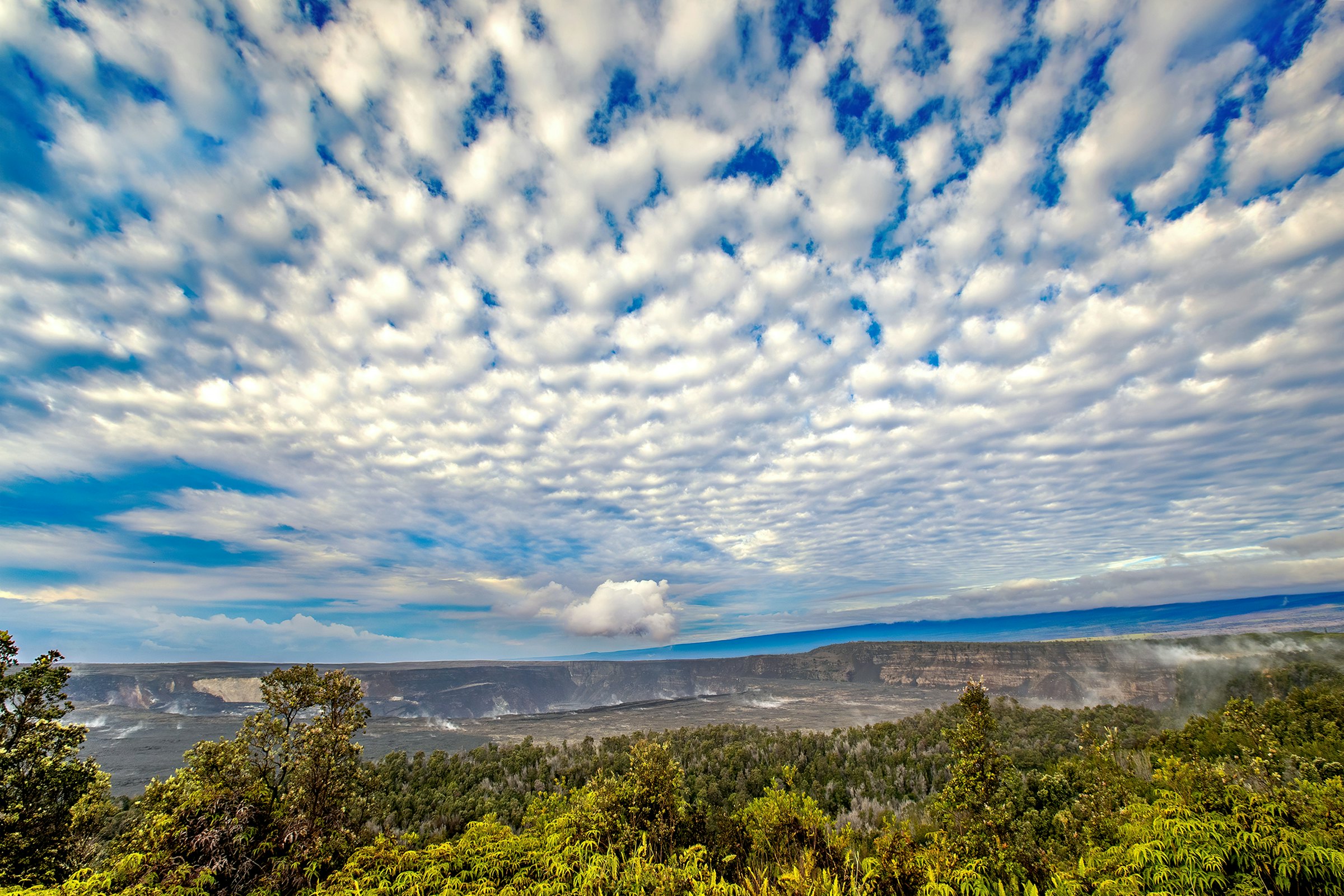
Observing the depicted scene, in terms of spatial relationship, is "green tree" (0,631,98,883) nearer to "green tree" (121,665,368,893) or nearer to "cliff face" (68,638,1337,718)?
"green tree" (121,665,368,893)

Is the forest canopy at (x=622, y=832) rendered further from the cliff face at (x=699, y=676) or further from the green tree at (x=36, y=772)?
the cliff face at (x=699, y=676)

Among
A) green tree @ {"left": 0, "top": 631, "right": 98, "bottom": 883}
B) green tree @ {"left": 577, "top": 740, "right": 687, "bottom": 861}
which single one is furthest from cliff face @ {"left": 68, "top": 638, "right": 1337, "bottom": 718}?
green tree @ {"left": 577, "top": 740, "right": 687, "bottom": 861}

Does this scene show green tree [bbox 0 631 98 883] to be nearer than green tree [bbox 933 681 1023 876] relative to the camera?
Yes

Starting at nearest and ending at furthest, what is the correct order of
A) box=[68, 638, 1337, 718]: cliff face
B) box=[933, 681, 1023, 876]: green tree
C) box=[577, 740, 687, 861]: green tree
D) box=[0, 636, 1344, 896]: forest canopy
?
1. box=[0, 636, 1344, 896]: forest canopy
2. box=[933, 681, 1023, 876]: green tree
3. box=[577, 740, 687, 861]: green tree
4. box=[68, 638, 1337, 718]: cliff face

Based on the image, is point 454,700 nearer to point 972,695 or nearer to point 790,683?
point 790,683

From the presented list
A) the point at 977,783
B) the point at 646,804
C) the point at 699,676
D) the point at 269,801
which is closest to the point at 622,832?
the point at 646,804

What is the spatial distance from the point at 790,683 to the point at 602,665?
74478 mm

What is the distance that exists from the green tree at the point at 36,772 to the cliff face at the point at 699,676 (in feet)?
203

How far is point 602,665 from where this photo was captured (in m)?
179

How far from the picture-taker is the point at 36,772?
440 inches

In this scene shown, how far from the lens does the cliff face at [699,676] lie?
94.1 m

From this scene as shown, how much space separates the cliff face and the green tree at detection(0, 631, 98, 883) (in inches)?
2434

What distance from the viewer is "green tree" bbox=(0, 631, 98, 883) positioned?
35.1 feet

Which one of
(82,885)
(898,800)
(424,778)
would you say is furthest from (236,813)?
(898,800)
